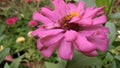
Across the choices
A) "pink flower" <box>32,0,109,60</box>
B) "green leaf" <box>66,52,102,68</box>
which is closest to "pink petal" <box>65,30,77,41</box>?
"pink flower" <box>32,0,109,60</box>

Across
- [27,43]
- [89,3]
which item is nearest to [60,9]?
[89,3]

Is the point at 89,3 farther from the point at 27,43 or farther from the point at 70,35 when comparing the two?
the point at 27,43

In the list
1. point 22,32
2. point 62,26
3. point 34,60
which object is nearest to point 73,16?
point 62,26

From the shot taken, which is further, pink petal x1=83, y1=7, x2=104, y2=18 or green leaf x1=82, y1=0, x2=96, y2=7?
green leaf x1=82, y1=0, x2=96, y2=7

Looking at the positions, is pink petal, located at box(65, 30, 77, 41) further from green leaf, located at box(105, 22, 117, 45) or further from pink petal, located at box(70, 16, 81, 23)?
green leaf, located at box(105, 22, 117, 45)

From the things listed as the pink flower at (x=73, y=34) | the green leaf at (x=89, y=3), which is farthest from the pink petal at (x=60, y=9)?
the green leaf at (x=89, y=3)

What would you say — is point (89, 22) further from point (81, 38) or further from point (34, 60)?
point (34, 60)

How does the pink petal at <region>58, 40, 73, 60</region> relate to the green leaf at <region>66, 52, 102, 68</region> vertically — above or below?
above
